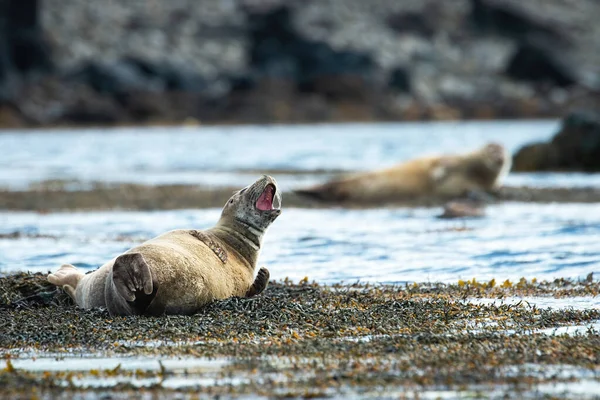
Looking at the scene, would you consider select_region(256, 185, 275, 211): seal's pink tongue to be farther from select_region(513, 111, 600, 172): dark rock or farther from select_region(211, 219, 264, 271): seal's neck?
select_region(513, 111, 600, 172): dark rock

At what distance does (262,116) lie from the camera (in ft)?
295

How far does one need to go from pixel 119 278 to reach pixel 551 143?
17.9 meters

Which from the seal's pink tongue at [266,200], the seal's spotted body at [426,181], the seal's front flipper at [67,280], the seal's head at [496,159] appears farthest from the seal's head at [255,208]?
the seal's head at [496,159]

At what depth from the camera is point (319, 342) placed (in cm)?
657

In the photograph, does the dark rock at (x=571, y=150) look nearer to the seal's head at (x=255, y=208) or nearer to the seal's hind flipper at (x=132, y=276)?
the seal's head at (x=255, y=208)

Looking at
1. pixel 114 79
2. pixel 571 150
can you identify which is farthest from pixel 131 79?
pixel 571 150

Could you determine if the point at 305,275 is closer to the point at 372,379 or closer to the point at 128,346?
the point at 128,346

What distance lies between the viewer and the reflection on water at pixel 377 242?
1023 centimetres

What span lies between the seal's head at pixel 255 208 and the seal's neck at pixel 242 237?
0.01 meters

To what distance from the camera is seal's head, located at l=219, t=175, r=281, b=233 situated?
857 cm

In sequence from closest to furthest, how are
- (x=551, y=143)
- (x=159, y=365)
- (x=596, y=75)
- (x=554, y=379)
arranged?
(x=554, y=379), (x=159, y=365), (x=551, y=143), (x=596, y=75)

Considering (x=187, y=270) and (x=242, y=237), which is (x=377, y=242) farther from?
(x=187, y=270)

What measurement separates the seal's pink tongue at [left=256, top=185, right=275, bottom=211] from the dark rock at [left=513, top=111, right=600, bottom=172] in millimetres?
15244

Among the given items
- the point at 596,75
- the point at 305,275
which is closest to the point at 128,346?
the point at 305,275
